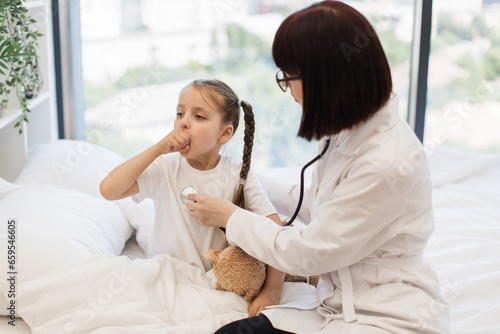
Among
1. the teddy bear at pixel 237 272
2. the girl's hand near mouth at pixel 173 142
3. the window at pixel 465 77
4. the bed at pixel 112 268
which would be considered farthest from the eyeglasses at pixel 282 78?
the window at pixel 465 77

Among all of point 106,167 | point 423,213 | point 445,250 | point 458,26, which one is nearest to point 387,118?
point 423,213

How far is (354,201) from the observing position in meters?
Result: 1.14

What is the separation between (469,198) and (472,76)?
126 centimetres

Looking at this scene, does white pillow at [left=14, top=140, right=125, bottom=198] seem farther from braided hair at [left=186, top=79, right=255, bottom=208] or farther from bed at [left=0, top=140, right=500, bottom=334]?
braided hair at [left=186, top=79, right=255, bottom=208]

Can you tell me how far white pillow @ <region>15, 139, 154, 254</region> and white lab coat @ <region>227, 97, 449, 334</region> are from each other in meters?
0.72

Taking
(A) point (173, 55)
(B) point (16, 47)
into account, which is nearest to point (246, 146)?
(B) point (16, 47)

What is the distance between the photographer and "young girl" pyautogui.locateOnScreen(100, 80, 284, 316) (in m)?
1.46

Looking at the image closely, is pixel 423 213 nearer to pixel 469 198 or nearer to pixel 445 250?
pixel 445 250

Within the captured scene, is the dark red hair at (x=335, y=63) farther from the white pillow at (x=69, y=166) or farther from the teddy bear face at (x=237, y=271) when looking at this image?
the white pillow at (x=69, y=166)

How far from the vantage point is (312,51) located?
113 centimetres

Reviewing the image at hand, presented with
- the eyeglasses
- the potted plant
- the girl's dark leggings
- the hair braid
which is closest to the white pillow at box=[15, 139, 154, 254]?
the potted plant

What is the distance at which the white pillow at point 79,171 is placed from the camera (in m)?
1.89

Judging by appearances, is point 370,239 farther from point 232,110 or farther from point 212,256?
point 232,110

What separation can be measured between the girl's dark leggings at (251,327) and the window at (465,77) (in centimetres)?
239
